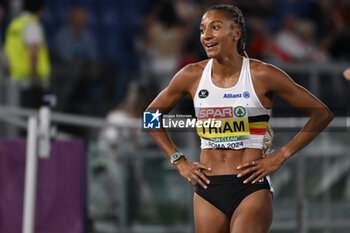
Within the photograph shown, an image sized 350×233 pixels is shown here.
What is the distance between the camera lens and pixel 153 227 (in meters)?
7.74

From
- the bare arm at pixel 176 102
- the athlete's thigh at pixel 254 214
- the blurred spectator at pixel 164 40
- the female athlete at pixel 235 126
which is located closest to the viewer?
the athlete's thigh at pixel 254 214

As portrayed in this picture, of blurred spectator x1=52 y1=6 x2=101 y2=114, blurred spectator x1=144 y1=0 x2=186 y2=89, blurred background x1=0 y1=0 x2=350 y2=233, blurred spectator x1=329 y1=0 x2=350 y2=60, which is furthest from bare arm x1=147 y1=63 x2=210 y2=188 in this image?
blurred spectator x1=329 y1=0 x2=350 y2=60

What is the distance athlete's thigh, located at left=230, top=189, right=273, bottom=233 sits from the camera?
4.49 meters

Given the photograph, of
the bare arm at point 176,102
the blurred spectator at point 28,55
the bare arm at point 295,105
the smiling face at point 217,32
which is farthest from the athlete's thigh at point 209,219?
the blurred spectator at point 28,55

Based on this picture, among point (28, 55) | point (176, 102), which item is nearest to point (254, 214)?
point (176, 102)

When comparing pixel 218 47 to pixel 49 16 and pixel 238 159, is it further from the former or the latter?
pixel 49 16

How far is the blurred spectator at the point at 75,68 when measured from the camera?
10320 millimetres

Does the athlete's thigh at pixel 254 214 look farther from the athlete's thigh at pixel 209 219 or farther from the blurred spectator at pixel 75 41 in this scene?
the blurred spectator at pixel 75 41

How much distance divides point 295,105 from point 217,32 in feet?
2.27

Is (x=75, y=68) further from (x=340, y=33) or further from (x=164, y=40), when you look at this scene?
(x=340, y=33)

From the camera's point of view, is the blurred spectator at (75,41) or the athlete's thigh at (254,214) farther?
the blurred spectator at (75,41)

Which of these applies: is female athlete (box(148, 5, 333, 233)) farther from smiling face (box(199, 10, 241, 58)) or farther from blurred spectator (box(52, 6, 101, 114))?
blurred spectator (box(52, 6, 101, 114))

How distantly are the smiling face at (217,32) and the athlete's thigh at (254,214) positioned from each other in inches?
37.7

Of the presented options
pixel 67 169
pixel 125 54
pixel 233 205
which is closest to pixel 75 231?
pixel 67 169
